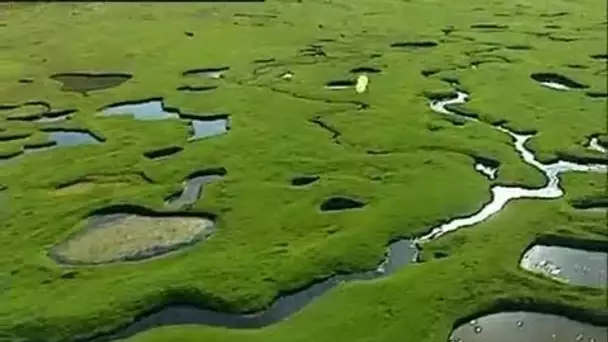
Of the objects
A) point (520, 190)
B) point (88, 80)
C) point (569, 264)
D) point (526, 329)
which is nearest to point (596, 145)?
point (520, 190)

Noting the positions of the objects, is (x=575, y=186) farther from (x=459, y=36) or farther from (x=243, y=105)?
(x=459, y=36)

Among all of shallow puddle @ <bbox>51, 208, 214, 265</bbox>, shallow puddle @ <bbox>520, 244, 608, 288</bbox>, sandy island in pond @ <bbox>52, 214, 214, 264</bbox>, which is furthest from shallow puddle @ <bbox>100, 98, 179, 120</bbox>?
shallow puddle @ <bbox>520, 244, 608, 288</bbox>

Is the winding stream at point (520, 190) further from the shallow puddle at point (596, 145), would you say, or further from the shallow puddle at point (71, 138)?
the shallow puddle at point (71, 138)

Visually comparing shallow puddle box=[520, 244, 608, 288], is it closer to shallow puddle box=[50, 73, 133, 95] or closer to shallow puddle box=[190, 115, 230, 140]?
shallow puddle box=[190, 115, 230, 140]

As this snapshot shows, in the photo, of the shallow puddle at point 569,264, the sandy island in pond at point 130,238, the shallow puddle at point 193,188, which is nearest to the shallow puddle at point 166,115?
the shallow puddle at point 193,188

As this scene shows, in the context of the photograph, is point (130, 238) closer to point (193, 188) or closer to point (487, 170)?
point (193, 188)

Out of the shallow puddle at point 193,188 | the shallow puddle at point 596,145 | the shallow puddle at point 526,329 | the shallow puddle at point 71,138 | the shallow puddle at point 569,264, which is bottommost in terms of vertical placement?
the shallow puddle at point 71,138
